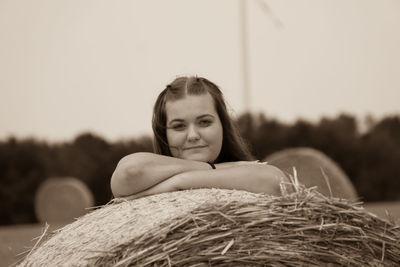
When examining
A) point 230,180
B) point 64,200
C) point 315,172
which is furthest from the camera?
point 64,200

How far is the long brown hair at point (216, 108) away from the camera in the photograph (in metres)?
3.68

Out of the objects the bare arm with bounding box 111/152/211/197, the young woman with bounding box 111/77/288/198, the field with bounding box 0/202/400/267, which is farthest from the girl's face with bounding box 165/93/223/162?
the field with bounding box 0/202/400/267

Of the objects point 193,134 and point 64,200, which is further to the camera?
point 64,200

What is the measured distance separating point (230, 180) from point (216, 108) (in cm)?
82

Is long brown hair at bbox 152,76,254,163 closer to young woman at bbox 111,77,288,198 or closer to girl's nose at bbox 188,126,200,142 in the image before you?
young woman at bbox 111,77,288,198

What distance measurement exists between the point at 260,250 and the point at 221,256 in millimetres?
171

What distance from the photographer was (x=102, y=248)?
2.70 meters

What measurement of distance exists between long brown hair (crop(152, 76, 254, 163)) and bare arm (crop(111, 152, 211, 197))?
620 mm

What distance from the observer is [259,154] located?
22516 mm

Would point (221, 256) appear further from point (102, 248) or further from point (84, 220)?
point (84, 220)

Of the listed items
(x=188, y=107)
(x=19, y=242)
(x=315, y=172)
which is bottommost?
(x=19, y=242)

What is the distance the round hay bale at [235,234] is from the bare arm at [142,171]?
4.6 inches

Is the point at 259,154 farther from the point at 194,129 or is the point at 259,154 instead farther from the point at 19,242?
the point at 194,129

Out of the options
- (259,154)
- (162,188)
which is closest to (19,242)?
(162,188)
